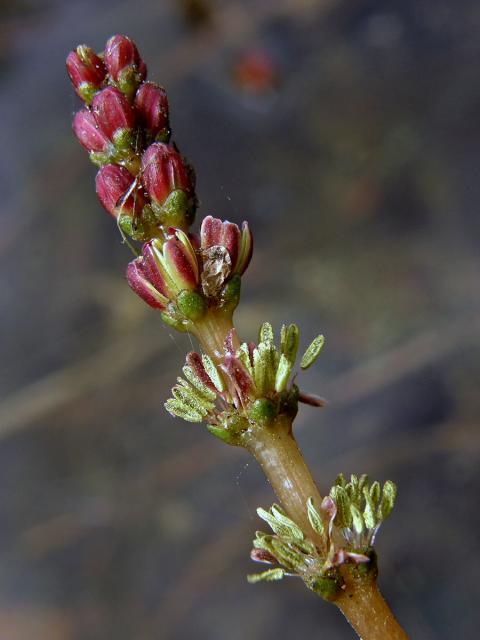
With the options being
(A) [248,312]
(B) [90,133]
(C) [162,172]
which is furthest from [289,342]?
(A) [248,312]

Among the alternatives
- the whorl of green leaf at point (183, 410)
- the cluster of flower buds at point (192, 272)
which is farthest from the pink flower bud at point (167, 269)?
the whorl of green leaf at point (183, 410)

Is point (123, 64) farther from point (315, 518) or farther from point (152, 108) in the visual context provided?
point (315, 518)

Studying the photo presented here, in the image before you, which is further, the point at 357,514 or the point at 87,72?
the point at 87,72

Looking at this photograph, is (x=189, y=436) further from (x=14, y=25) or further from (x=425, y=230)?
(x=14, y=25)

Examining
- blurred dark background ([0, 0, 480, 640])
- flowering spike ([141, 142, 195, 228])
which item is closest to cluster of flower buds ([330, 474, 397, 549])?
flowering spike ([141, 142, 195, 228])

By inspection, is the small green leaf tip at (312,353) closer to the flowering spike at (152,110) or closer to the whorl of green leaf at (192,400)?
the whorl of green leaf at (192,400)

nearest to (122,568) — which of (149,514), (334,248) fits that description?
(149,514)

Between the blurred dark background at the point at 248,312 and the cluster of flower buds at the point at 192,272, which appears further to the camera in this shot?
the blurred dark background at the point at 248,312

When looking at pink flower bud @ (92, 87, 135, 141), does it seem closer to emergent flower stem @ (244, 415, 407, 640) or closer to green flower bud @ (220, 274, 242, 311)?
green flower bud @ (220, 274, 242, 311)
